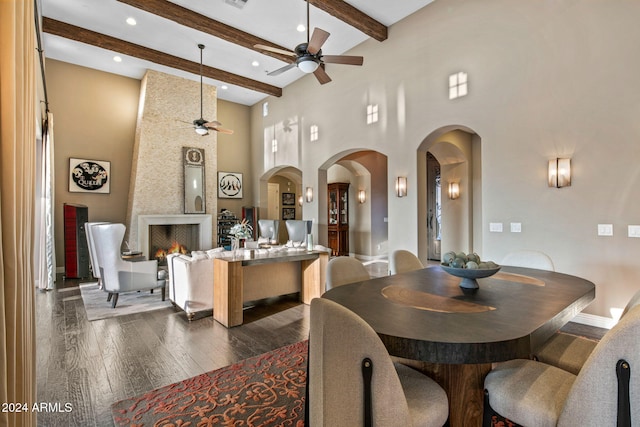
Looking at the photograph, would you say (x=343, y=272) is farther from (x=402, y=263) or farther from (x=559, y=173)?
(x=559, y=173)

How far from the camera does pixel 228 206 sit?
9961 millimetres

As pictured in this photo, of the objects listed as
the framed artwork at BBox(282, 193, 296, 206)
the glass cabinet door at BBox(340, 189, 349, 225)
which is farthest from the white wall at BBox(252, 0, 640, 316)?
the framed artwork at BBox(282, 193, 296, 206)

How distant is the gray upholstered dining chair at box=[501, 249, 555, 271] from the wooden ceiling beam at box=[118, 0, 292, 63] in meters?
4.01

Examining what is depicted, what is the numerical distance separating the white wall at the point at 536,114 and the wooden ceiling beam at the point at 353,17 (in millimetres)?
250

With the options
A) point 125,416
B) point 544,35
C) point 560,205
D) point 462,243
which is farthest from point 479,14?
point 125,416

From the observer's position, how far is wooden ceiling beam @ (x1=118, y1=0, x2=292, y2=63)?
5.12 metres

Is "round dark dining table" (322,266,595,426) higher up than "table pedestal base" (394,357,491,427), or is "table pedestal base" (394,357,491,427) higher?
"round dark dining table" (322,266,595,426)

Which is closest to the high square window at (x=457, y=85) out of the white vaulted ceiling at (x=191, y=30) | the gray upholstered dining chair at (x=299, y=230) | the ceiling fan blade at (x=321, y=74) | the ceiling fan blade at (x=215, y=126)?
the white vaulted ceiling at (x=191, y=30)

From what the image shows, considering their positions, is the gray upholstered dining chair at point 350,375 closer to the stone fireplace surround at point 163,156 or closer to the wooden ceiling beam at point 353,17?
the wooden ceiling beam at point 353,17

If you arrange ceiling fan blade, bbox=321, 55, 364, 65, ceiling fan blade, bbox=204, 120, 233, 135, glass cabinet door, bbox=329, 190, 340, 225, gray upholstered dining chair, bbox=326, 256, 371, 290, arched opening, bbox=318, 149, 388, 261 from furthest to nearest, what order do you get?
glass cabinet door, bbox=329, 190, 340, 225 < arched opening, bbox=318, 149, 388, 261 < ceiling fan blade, bbox=204, 120, 233, 135 < ceiling fan blade, bbox=321, 55, 364, 65 < gray upholstered dining chair, bbox=326, 256, 371, 290

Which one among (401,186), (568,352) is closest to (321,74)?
(401,186)

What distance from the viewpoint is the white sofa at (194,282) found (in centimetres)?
409

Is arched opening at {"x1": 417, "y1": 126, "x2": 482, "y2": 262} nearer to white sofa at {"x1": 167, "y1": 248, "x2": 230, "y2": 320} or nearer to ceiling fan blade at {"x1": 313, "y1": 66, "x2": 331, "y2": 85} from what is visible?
ceiling fan blade at {"x1": 313, "y1": 66, "x2": 331, "y2": 85}

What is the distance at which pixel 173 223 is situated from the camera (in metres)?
7.96
